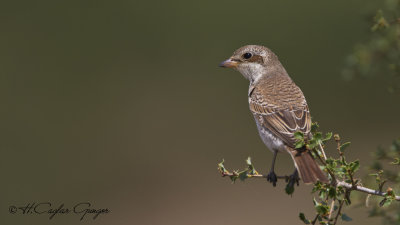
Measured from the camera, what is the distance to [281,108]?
14.6 ft

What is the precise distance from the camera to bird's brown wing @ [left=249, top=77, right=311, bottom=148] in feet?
13.4

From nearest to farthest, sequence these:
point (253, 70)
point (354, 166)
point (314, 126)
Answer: point (354, 166), point (314, 126), point (253, 70)

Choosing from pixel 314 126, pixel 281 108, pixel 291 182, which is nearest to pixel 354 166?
pixel 291 182

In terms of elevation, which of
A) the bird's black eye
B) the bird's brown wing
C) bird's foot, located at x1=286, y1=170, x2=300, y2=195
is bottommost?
bird's foot, located at x1=286, y1=170, x2=300, y2=195

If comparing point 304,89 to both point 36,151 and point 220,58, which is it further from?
point 36,151

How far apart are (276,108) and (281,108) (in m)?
0.04

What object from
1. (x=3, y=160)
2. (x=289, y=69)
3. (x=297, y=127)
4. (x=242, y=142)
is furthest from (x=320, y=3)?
(x=297, y=127)

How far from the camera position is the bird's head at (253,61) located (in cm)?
539

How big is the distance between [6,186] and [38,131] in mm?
1705

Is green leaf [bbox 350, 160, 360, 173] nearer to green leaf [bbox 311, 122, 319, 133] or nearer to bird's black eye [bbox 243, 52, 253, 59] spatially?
green leaf [bbox 311, 122, 319, 133]

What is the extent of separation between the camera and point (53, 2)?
12328mm

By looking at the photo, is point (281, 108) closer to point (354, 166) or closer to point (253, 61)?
point (253, 61)

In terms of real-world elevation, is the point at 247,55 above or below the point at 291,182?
above

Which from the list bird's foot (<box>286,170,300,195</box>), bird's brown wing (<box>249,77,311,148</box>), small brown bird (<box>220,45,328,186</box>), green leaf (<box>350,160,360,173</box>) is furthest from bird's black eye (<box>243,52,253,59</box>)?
green leaf (<box>350,160,360,173</box>)
